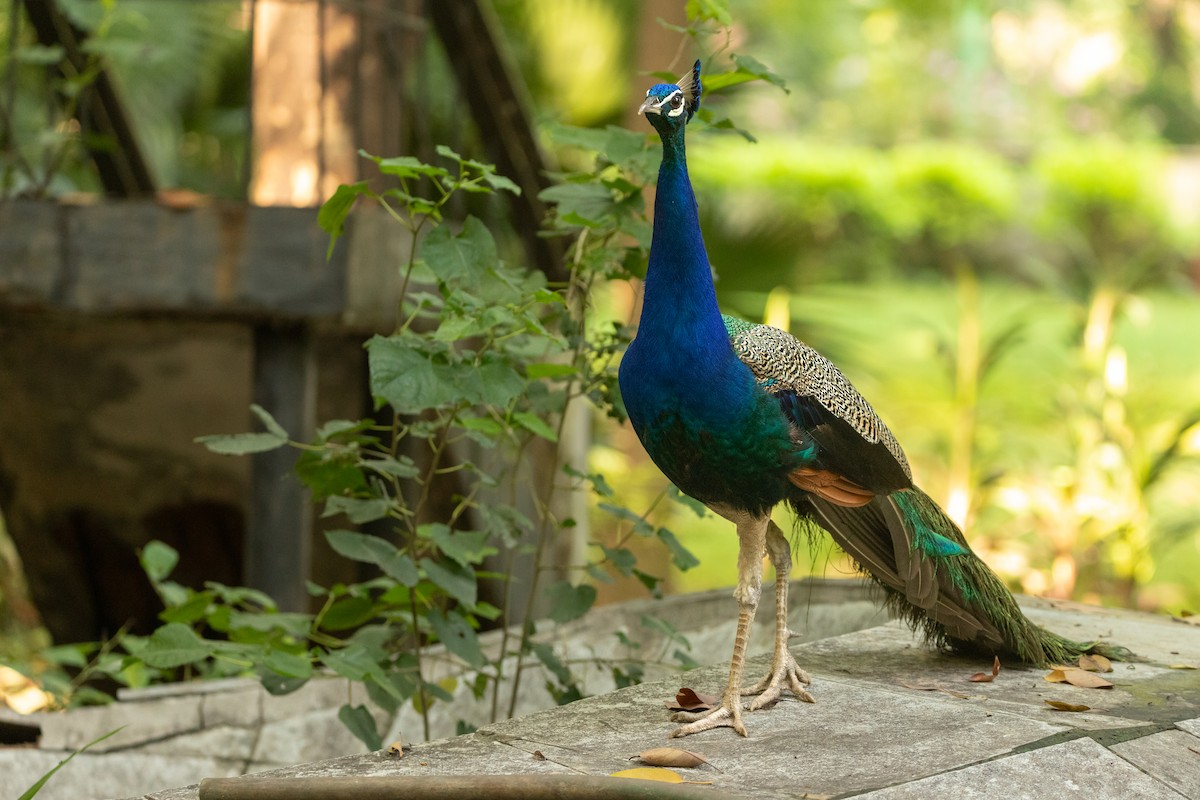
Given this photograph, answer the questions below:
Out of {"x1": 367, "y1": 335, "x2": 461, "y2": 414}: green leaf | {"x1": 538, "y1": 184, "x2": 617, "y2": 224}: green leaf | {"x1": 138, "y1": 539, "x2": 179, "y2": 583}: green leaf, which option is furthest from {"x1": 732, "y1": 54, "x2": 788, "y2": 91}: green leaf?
{"x1": 138, "y1": 539, "x2": 179, "y2": 583}: green leaf

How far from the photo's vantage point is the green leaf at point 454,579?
3320 mm

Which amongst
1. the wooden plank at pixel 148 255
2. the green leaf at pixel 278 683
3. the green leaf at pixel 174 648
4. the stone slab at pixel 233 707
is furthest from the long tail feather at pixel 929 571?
the wooden plank at pixel 148 255

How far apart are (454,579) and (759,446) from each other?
99cm

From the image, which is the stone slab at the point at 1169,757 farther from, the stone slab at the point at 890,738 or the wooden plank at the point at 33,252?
the wooden plank at the point at 33,252

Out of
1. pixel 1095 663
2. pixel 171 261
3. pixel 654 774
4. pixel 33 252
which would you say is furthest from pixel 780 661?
pixel 33 252

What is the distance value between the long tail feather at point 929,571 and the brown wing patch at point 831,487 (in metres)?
0.05

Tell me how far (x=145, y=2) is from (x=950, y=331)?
9.91m

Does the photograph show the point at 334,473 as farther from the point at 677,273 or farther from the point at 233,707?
the point at 677,273

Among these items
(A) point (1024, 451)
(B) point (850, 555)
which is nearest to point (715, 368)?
(B) point (850, 555)

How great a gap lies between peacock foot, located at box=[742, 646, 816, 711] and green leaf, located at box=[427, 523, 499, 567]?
0.79 metres

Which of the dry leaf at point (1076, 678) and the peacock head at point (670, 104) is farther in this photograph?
the dry leaf at point (1076, 678)

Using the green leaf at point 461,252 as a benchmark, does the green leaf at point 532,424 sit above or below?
below

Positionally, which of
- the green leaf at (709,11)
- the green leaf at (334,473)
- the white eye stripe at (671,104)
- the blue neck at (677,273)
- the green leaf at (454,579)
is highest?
the green leaf at (709,11)

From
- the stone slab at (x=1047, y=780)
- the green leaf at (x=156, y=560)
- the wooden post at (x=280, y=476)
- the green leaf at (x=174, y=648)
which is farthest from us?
the wooden post at (x=280, y=476)
